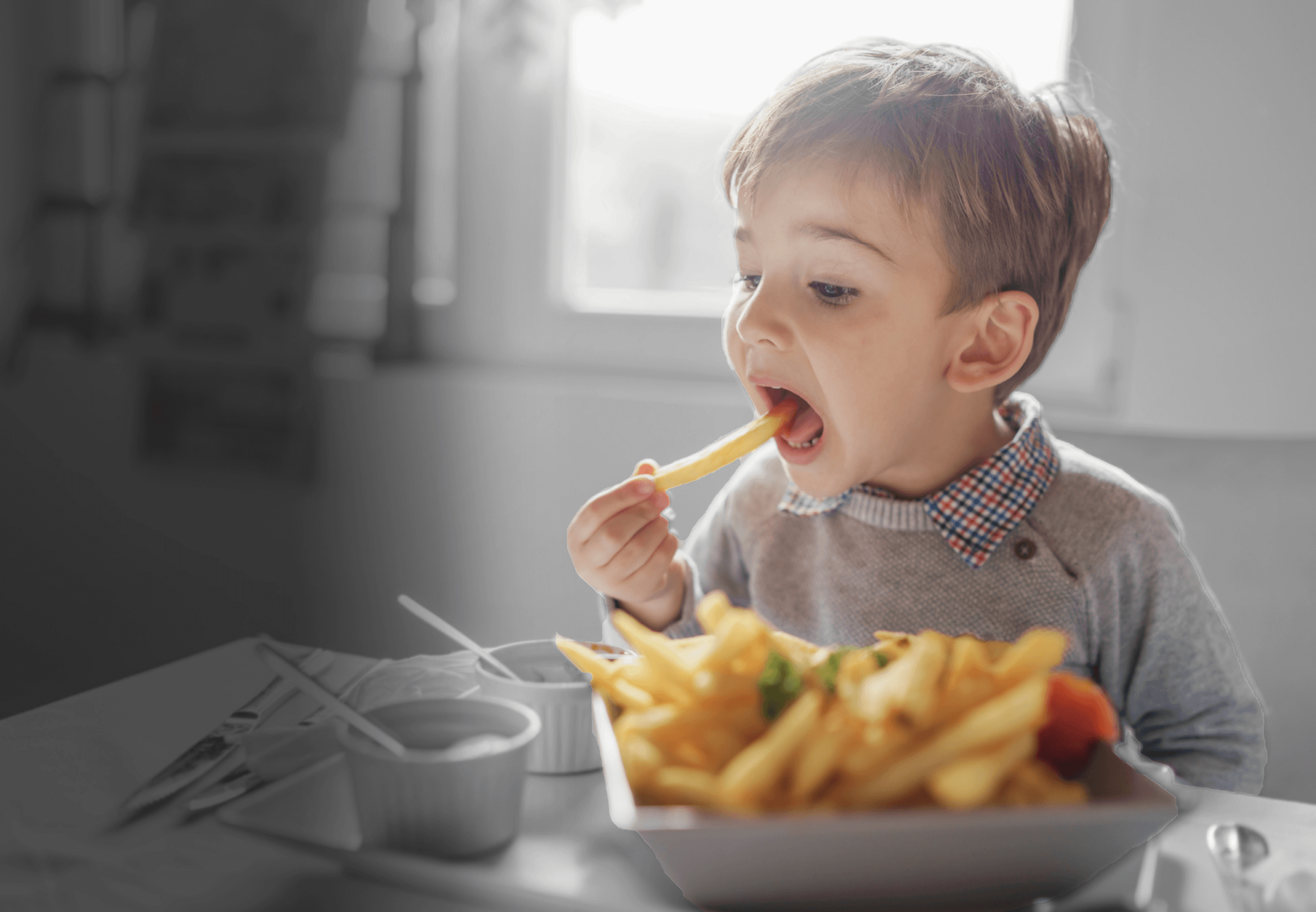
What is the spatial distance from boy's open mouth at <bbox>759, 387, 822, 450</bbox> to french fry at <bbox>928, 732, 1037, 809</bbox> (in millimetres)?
526

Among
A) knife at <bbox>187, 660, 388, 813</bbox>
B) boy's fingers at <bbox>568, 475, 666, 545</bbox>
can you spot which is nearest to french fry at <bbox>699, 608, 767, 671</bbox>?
knife at <bbox>187, 660, 388, 813</bbox>

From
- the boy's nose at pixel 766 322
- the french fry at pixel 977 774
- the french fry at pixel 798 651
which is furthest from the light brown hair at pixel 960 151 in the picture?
the french fry at pixel 977 774

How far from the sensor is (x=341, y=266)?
2.06 m

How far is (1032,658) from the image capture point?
0.46 metres

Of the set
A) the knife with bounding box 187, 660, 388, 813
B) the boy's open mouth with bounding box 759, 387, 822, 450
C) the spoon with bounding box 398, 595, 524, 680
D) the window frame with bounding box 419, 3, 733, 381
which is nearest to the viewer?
the knife with bounding box 187, 660, 388, 813

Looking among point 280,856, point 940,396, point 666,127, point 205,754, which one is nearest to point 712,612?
point 280,856

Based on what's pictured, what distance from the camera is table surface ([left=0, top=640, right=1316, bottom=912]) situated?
0.52 m

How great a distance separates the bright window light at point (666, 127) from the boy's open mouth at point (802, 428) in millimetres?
866

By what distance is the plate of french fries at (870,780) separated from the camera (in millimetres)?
413

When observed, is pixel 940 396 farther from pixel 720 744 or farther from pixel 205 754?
pixel 205 754

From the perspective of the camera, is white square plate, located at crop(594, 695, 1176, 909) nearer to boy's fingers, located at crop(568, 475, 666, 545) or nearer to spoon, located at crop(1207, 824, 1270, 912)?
spoon, located at crop(1207, 824, 1270, 912)

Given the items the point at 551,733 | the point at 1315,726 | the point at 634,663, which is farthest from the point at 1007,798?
the point at 1315,726

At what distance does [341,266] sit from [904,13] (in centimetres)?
122

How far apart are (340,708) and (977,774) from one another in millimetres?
365
